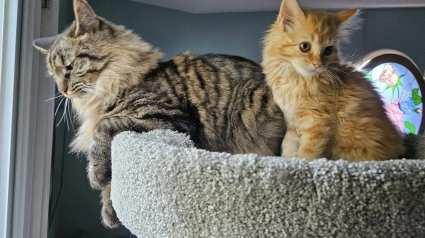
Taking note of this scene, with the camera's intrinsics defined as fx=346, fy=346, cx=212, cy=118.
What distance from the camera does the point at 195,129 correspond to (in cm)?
98

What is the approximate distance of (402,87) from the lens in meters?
2.31

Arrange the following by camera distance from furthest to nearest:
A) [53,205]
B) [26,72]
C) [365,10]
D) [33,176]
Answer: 1. [365,10]
2. [53,205]
3. [33,176]
4. [26,72]

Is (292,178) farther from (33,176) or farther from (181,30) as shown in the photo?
(181,30)

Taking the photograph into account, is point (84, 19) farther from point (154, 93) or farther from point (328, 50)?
point (328, 50)

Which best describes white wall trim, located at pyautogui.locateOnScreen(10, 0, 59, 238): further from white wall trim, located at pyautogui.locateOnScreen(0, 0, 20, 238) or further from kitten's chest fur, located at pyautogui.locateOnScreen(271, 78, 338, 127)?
kitten's chest fur, located at pyautogui.locateOnScreen(271, 78, 338, 127)

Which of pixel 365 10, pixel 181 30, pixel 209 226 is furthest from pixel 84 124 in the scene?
pixel 365 10

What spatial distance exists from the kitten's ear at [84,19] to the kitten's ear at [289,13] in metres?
0.55

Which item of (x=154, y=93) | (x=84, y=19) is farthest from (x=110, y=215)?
(x=84, y=19)

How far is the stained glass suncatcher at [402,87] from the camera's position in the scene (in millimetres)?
2260

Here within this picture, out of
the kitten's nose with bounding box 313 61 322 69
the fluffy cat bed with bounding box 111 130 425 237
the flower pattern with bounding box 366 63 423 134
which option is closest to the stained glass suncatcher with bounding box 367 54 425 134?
the flower pattern with bounding box 366 63 423 134

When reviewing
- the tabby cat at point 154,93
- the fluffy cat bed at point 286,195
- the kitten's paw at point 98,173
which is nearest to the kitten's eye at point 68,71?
the tabby cat at point 154,93

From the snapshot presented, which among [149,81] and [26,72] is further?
[26,72]

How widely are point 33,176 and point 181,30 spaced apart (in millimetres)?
1090

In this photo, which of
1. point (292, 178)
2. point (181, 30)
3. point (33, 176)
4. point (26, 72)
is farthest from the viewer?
point (181, 30)
